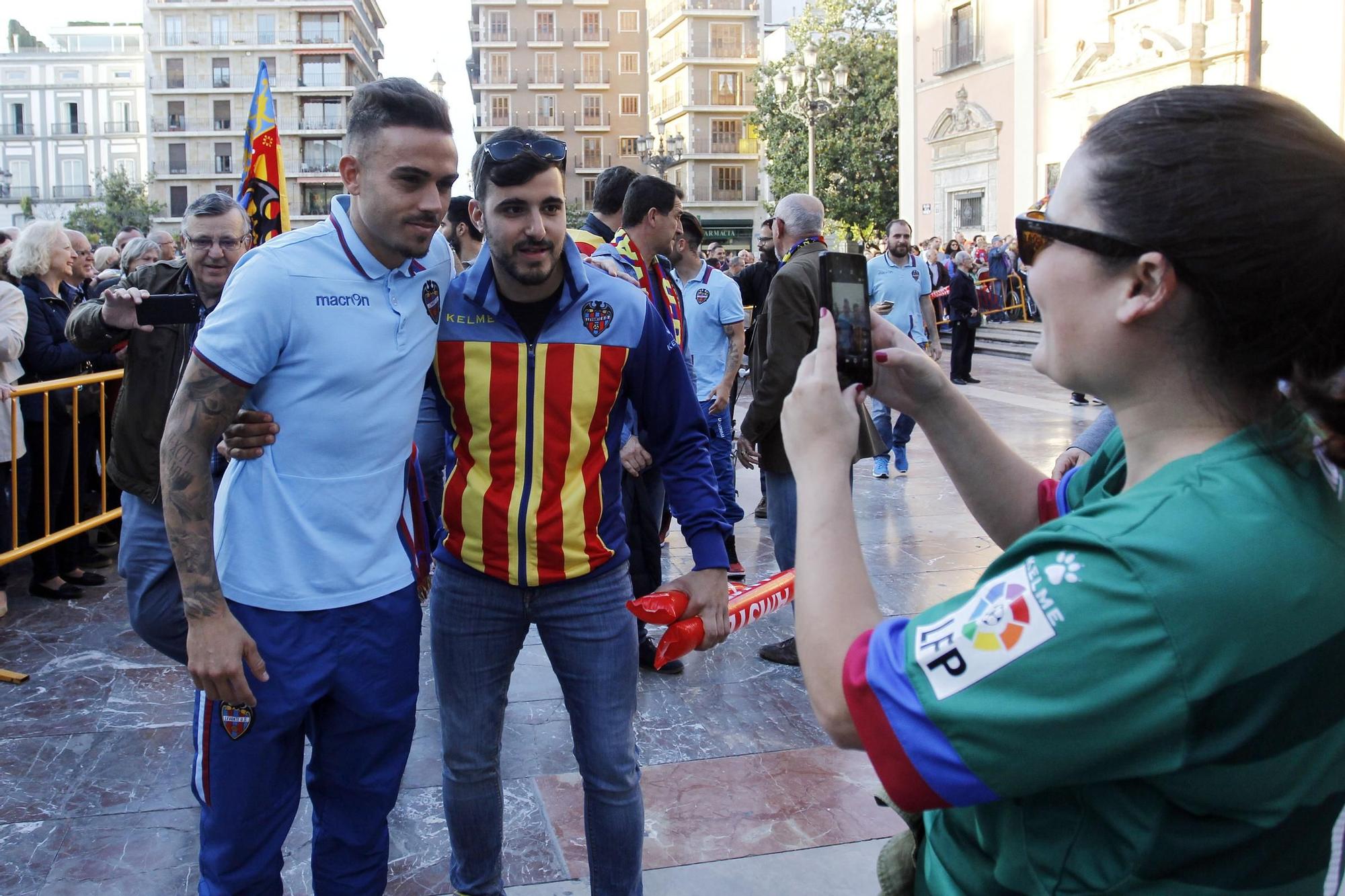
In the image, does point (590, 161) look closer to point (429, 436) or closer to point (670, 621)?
point (429, 436)

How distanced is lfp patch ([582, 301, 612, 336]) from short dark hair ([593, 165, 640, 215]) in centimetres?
307

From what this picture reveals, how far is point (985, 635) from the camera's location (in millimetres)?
1096

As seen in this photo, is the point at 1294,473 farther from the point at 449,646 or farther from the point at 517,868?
the point at 517,868

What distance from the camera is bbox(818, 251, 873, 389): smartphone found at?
1533 mm

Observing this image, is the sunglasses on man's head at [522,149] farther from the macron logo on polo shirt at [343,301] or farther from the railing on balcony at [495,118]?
the railing on balcony at [495,118]

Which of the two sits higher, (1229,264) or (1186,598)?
(1229,264)

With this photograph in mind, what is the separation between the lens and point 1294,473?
1103 millimetres

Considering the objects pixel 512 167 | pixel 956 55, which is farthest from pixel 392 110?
pixel 956 55

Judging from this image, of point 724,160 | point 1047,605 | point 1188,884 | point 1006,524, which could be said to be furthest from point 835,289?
point 724,160

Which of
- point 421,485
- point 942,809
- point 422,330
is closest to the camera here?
point 942,809

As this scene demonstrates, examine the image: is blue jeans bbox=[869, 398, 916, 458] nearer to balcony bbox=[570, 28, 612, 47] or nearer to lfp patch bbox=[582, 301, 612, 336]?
lfp patch bbox=[582, 301, 612, 336]

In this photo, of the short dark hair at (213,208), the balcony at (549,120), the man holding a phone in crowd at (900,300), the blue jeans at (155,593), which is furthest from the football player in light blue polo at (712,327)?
the balcony at (549,120)

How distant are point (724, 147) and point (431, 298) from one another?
6561 centimetres

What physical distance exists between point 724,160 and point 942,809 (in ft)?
218
